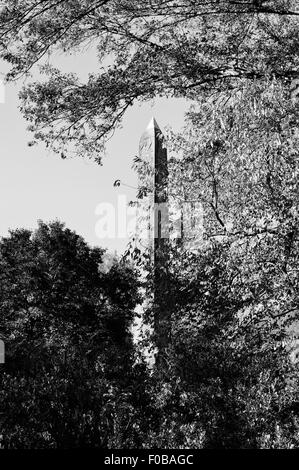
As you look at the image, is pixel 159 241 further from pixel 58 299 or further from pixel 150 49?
pixel 58 299

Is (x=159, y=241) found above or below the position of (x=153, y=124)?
below

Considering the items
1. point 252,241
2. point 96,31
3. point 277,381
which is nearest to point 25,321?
point 96,31

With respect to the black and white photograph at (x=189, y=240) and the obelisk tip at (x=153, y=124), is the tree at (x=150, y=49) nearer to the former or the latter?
the black and white photograph at (x=189, y=240)

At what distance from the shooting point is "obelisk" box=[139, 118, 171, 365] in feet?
34.0

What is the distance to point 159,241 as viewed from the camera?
1316 centimetres

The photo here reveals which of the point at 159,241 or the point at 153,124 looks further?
the point at 153,124

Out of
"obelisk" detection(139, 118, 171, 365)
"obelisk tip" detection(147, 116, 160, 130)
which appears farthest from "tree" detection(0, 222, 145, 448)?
"obelisk tip" detection(147, 116, 160, 130)

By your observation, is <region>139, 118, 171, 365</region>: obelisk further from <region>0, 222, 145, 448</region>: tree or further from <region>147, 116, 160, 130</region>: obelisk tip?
<region>147, 116, 160, 130</region>: obelisk tip

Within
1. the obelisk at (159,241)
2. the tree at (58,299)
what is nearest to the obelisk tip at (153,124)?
the tree at (58,299)

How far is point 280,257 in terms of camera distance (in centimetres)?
836

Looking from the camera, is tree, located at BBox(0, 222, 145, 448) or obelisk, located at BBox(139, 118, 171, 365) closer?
obelisk, located at BBox(139, 118, 171, 365)

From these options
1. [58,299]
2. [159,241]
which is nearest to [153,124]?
[58,299]

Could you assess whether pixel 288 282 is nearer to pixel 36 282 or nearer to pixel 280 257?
pixel 280 257

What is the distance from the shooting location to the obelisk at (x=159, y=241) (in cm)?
1038
